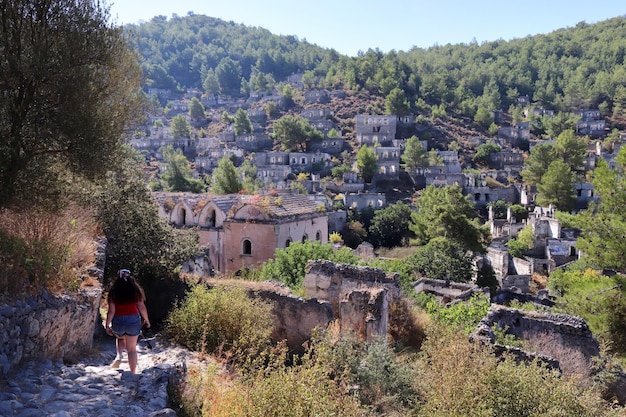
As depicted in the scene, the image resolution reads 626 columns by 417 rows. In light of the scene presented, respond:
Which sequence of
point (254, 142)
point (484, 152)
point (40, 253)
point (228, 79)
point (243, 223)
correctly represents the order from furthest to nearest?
1. point (228, 79)
2. point (254, 142)
3. point (484, 152)
4. point (243, 223)
5. point (40, 253)

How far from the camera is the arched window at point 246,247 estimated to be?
840 inches

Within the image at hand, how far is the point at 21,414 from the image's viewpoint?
457cm

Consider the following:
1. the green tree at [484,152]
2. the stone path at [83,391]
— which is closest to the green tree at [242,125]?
the green tree at [484,152]

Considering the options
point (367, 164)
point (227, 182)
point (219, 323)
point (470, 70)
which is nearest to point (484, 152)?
point (367, 164)

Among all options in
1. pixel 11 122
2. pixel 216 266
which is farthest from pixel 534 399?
pixel 216 266

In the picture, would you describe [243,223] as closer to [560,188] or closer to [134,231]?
[134,231]

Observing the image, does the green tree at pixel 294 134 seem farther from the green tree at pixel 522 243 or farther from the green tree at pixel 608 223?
the green tree at pixel 608 223

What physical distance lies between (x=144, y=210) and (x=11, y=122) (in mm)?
5346

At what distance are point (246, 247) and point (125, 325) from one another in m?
14.8

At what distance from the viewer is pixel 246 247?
70.4ft

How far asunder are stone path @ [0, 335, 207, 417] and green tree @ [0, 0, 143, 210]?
264cm

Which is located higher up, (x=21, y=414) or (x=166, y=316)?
(x=21, y=414)

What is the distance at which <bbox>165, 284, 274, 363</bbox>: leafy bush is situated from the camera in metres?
8.60

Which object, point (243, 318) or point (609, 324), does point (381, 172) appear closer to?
point (609, 324)
